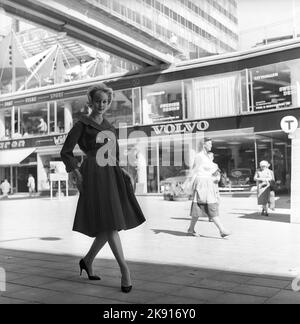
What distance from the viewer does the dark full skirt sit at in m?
3.21

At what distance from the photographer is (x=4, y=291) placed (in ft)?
10.9

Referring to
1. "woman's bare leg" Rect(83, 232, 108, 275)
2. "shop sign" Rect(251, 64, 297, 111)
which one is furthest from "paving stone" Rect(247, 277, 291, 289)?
"shop sign" Rect(251, 64, 297, 111)

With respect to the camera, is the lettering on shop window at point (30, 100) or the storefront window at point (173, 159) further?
the storefront window at point (173, 159)

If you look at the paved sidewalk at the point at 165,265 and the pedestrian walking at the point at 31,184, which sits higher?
the pedestrian walking at the point at 31,184

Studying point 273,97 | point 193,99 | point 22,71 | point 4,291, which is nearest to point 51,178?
point 22,71

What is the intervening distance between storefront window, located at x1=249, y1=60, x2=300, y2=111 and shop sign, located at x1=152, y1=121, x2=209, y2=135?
159cm

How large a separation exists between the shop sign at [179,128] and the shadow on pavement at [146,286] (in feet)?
28.5

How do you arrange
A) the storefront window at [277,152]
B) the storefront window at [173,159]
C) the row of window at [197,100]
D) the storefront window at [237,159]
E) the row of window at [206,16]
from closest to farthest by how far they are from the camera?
the row of window at [206,16], the row of window at [197,100], the storefront window at [237,159], the storefront window at [173,159], the storefront window at [277,152]

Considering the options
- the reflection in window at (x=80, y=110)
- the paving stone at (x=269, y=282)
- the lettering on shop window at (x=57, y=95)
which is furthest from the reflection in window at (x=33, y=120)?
the paving stone at (x=269, y=282)

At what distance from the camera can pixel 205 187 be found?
628 cm

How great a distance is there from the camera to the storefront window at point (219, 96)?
398 inches

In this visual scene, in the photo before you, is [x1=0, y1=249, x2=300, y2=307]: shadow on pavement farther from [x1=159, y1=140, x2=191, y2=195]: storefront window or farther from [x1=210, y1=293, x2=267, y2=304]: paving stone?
[x1=159, y1=140, x2=191, y2=195]: storefront window

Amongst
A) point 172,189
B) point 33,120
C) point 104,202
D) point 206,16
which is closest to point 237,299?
point 104,202

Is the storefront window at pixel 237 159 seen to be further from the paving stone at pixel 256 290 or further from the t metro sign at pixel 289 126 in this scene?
the paving stone at pixel 256 290
